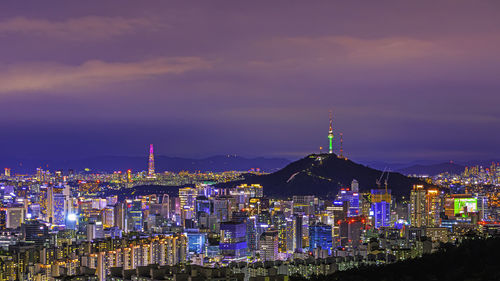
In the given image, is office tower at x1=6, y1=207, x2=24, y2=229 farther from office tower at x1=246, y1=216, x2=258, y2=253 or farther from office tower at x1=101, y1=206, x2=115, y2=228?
office tower at x1=246, y1=216, x2=258, y2=253

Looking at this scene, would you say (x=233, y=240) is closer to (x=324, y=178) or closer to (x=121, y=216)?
(x=121, y=216)

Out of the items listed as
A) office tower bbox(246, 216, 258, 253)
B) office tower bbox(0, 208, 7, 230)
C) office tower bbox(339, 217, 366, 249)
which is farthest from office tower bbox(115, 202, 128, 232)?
office tower bbox(339, 217, 366, 249)

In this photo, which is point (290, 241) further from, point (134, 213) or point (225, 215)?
point (134, 213)

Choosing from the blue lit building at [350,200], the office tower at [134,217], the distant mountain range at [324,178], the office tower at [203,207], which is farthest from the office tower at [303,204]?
the office tower at [134,217]

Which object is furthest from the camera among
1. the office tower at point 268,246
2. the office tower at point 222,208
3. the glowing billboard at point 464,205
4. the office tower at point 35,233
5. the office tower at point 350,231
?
the glowing billboard at point 464,205

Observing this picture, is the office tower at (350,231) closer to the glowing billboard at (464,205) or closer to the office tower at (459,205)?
the office tower at (459,205)

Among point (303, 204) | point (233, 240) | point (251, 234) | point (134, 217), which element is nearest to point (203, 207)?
point (134, 217)
